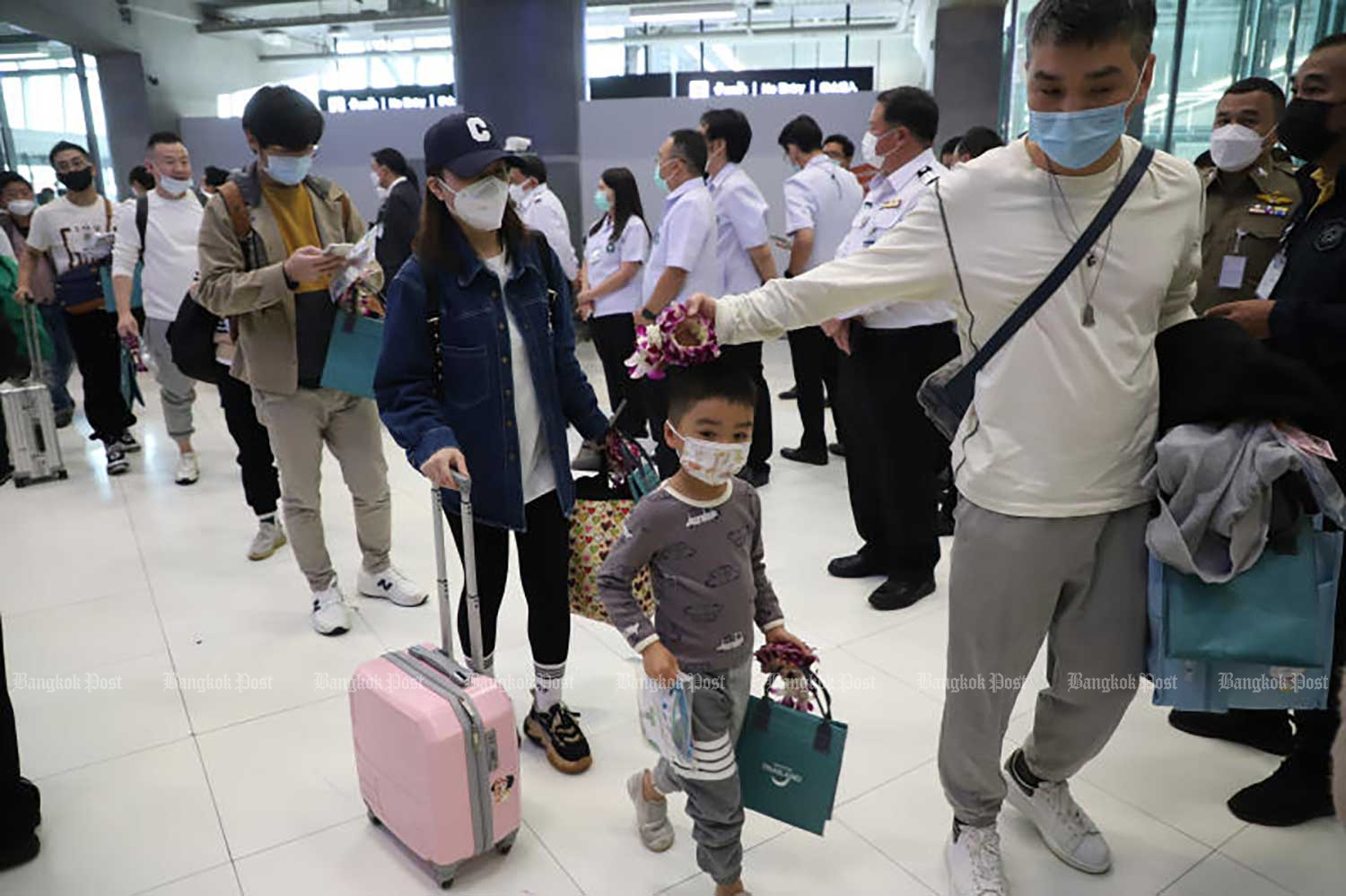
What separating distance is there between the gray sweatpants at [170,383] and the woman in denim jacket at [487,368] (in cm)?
303

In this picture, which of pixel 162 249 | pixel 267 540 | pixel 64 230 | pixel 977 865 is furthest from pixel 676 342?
pixel 64 230

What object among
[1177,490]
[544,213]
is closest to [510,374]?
[1177,490]

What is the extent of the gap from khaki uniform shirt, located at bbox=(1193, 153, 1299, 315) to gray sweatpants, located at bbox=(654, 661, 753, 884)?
5.58 ft

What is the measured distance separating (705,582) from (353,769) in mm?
1247

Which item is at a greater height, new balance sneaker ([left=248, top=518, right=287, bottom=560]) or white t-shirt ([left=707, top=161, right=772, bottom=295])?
white t-shirt ([left=707, top=161, right=772, bottom=295])

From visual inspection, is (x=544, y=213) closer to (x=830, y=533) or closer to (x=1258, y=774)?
(x=830, y=533)

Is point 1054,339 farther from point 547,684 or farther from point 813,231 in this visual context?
point 813,231

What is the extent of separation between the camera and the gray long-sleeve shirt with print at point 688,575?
169 cm

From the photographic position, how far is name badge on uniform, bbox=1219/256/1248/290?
7.90 ft

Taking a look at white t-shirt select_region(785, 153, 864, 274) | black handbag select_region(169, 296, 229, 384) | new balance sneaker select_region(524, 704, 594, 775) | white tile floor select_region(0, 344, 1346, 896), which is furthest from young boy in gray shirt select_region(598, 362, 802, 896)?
white t-shirt select_region(785, 153, 864, 274)

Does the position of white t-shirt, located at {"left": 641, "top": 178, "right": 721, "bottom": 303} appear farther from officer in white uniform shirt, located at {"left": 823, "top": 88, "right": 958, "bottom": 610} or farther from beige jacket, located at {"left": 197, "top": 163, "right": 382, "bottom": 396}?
beige jacket, located at {"left": 197, "top": 163, "right": 382, "bottom": 396}

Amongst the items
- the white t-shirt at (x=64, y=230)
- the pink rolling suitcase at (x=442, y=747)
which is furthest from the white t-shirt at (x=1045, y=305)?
the white t-shirt at (x=64, y=230)

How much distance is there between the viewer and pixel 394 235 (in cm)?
372

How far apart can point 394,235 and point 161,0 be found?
11.3 metres
